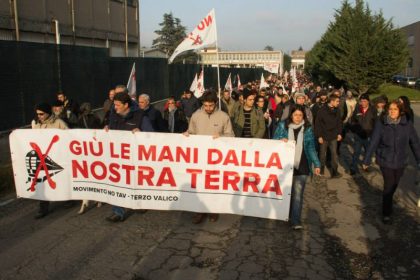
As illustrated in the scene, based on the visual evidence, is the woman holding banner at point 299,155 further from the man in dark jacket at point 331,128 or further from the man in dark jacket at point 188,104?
the man in dark jacket at point 188,104

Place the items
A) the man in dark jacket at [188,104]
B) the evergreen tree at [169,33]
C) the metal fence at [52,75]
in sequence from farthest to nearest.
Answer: the evergreen tree at [169,33], the metal fence at [52,75], the man in dark jacket at [188,104]

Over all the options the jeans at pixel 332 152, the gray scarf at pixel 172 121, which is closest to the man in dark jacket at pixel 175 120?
the gray scarf at pixel 172 121

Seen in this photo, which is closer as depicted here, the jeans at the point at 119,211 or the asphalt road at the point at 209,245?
the asphalt road at the point at 209,245

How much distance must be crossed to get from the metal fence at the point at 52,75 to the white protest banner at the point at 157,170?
264 inches

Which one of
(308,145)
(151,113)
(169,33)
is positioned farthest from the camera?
(169,33)

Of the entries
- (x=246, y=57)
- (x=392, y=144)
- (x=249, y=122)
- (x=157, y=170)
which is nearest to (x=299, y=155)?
(x=392, y=144)

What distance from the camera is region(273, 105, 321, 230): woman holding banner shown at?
5.50 meters

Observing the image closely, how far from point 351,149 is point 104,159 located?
7.99 metres

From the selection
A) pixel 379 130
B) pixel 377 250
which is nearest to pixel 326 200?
pixel 379 130

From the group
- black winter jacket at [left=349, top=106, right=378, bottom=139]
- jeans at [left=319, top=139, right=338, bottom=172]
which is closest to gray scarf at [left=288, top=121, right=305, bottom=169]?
jeans at [left=319, top=139, right=338, bottom=172]

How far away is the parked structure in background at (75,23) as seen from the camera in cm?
1939

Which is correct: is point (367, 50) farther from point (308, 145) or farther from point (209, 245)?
point (209, 245)

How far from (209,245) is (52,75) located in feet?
35.9

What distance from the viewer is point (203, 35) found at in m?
8.86
